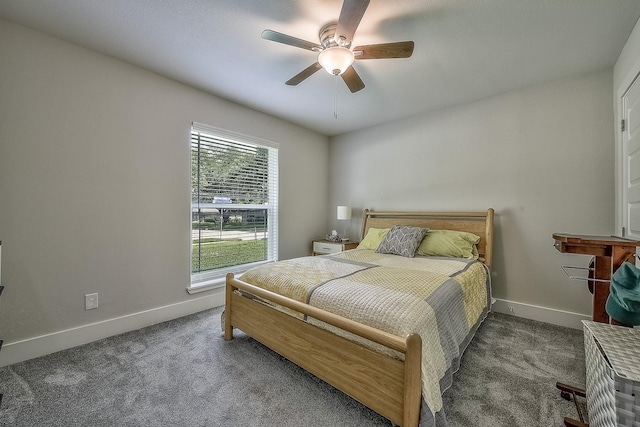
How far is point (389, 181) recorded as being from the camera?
3.75m

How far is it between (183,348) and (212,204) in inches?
59.7

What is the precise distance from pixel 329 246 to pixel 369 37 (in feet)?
8.68

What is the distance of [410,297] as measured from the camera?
4.82 feet

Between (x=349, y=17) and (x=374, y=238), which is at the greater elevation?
(x=349, y=17)

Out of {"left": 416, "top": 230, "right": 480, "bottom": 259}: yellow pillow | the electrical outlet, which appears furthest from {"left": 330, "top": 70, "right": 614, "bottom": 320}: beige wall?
the electrical outlet

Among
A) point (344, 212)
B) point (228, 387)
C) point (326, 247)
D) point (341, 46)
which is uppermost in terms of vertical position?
point (341, 46)

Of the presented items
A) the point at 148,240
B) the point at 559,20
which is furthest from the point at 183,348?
the point at 559,20

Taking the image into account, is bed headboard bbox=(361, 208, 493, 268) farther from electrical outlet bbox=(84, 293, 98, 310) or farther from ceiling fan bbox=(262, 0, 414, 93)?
electrical outlet bbox=(84, 293, 98, 310)

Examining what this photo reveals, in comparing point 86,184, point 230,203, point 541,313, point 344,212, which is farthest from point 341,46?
point 541,313

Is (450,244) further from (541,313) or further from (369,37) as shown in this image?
(369,37)

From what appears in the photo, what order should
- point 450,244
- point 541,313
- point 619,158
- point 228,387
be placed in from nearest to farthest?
point 228,387, point 619,158, point 541,313, point 450,244

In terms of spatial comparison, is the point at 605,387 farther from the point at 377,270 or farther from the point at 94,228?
the point at 94,228

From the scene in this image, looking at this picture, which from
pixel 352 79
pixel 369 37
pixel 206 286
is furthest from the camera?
pixel 206 286

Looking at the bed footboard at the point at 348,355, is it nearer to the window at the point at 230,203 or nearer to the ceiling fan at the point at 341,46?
the window at the point at 230,203
